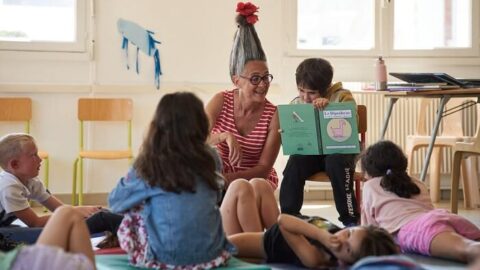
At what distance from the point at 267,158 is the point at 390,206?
0.66 m

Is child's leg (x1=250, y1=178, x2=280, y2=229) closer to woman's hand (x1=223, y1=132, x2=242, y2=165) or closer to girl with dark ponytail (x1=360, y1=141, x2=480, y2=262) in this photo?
woman's hand (x1=223, y1=132, x2=242, y2=165)

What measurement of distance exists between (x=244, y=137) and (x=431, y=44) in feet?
10.3

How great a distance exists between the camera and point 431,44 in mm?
6211

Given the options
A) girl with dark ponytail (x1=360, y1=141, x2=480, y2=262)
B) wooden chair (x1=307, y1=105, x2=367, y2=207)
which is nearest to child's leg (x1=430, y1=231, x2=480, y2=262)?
girl with dark ponytail (x1=360, y1=141, x2=480, y2=262)

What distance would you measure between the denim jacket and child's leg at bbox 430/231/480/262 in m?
0.97

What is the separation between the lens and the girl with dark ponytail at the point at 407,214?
291 cm

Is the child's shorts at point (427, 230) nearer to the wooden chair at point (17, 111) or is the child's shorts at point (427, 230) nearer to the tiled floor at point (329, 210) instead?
the tiled floor at point (329, 210)

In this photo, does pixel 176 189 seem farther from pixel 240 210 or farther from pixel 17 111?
pixel 17 111

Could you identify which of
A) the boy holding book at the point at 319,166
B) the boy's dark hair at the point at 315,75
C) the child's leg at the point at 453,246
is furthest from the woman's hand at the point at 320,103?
the child's leg at the point at 453,246

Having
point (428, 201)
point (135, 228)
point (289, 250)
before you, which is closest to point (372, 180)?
point (428, 201)

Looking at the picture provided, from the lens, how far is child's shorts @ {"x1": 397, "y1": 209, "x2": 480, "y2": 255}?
2.94 metres

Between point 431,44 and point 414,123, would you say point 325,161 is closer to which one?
point 414,123

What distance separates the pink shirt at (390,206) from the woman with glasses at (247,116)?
458mm

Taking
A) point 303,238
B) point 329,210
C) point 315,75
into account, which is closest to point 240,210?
point 303,238
